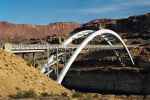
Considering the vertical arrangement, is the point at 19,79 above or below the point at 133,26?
below

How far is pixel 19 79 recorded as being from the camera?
35.3 meters

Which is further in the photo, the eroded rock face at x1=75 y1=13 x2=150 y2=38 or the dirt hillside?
the eroded rock face at x1=75 y1=13 x2=150 y2=38

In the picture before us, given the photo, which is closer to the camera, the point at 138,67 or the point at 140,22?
the point at 138,67

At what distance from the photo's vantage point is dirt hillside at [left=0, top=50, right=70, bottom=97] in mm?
32916

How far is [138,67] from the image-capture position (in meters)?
106

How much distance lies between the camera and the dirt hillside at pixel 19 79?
32.9 meters

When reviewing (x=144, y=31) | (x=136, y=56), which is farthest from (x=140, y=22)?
(x=136, y=56)

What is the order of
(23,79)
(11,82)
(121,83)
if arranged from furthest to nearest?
(121,83), (23,79), (11,82)

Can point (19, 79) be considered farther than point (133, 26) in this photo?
No

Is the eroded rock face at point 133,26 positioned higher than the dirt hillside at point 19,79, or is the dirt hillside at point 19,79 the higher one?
the eroded rock face at point 133,26

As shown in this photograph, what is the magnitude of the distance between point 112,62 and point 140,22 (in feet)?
216

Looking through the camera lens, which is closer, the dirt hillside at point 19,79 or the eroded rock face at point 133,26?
the dirt hillside at point 19,79

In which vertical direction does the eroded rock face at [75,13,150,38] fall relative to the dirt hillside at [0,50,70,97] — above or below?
above

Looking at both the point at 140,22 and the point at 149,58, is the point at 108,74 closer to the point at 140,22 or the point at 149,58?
the point at 149,58
